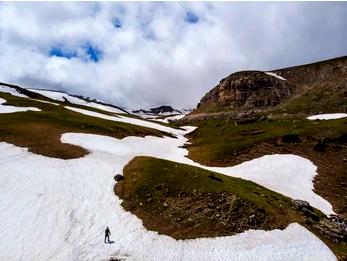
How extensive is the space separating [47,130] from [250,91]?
116 m

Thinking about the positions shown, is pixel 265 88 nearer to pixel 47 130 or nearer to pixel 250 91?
pixel 250 91

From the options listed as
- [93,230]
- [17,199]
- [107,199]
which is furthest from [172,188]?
[17,199]

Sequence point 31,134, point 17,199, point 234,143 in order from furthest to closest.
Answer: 1. point 234,143
2. point 31,134
3. point 17,199

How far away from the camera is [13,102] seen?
10044 centimetres

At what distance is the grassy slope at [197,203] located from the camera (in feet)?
138

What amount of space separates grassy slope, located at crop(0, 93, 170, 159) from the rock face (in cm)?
7575

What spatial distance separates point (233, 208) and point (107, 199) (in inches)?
631

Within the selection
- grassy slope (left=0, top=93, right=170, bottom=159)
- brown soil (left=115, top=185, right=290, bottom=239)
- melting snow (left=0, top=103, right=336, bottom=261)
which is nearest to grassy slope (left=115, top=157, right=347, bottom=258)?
brown soil (left=115, top=185, right=290, bottom=239)

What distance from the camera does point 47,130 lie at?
247 feet

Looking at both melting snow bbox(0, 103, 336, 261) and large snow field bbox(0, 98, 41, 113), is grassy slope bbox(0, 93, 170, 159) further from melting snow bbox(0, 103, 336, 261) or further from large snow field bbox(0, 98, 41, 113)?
large snow field bbox(0, 98, 41, 113)

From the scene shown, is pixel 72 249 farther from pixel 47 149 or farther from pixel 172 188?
pixel 47 149

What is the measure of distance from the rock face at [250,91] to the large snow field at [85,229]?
116 meters

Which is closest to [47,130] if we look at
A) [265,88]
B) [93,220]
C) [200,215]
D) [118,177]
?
[118,177]

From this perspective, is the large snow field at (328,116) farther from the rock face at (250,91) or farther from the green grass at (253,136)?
the rock face at (250,91)
